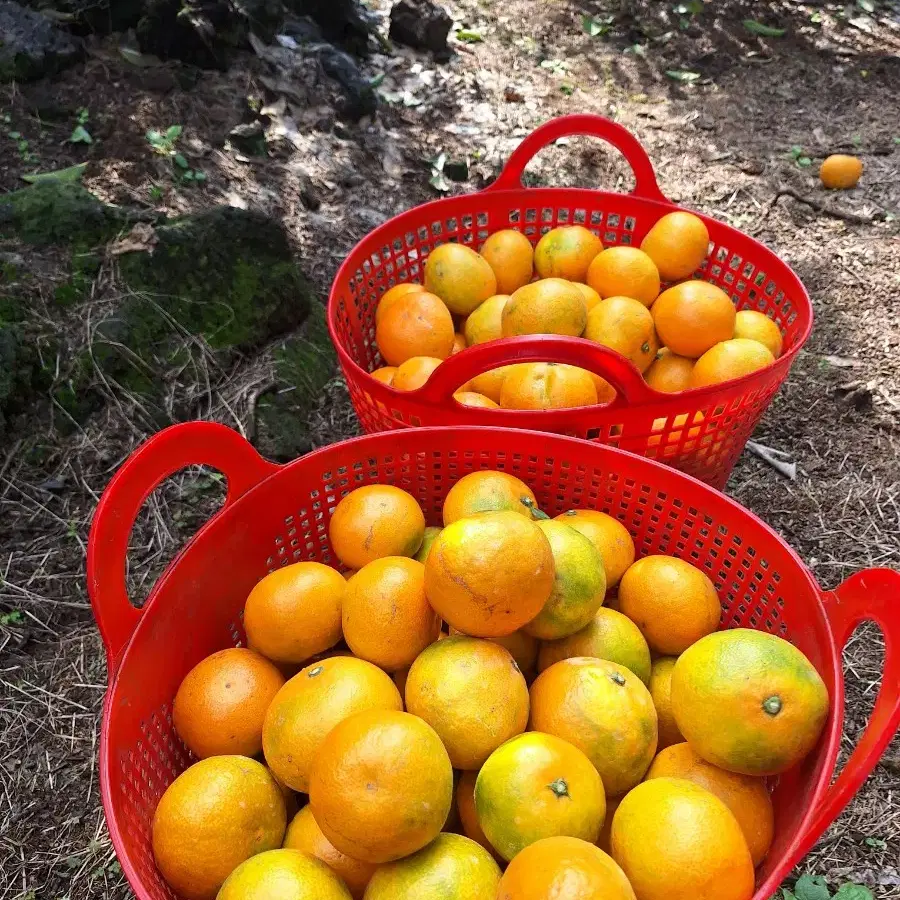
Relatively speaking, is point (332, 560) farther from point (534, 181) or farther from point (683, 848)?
point (534, 181)

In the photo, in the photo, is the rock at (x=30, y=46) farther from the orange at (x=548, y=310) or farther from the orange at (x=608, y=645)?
the orange at (x=608, y=645)

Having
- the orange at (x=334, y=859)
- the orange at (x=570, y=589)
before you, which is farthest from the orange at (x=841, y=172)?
the orange at (x=334, y=859)

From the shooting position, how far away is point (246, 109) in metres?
4.00

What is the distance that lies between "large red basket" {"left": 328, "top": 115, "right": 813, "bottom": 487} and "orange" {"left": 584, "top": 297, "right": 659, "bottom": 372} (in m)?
0.33

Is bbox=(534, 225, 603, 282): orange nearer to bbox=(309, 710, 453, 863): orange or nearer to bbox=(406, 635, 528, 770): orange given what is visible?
bbox=(406, 635, 528, 770): orange

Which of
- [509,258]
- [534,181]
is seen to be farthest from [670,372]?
[534,181]

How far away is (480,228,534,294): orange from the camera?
2.67m

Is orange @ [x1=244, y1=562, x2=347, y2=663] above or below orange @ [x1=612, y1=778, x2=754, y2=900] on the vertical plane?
below

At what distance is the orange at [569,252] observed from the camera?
261 cm

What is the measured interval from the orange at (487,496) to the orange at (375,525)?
102 mm

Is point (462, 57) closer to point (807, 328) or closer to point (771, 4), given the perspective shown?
point (771, 4)

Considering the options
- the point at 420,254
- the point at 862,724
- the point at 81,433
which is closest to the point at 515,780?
the point at 862,724

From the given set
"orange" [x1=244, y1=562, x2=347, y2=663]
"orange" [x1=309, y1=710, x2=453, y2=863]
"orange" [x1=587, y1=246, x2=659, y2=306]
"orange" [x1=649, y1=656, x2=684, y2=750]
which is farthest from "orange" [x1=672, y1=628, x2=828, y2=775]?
"orange" [x1=587, y1=246, x2=659, y2=306]

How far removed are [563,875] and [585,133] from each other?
7.77 ft
